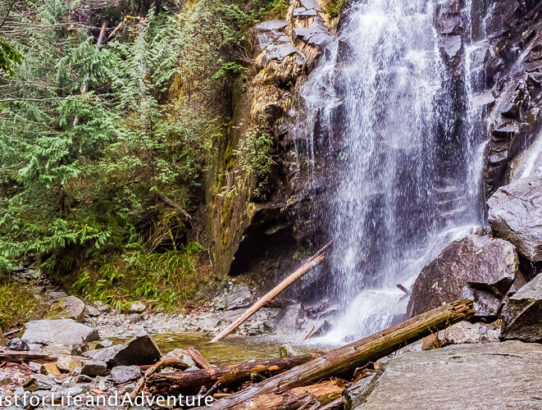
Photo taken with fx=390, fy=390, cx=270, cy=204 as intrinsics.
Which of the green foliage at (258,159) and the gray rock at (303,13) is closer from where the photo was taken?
the green foliage at (258,159)

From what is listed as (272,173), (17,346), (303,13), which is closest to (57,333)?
(17,346)

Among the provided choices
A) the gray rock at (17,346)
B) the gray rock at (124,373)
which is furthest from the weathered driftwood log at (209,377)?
the gray rock at (17,346)

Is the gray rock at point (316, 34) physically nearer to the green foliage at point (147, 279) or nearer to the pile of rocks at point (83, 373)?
the green foliage at point (147, 279)

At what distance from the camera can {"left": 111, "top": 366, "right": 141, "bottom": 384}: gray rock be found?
12.8ft

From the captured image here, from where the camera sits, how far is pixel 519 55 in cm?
830

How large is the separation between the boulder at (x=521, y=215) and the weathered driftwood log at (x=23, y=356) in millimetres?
5650

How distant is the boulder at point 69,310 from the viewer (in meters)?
8.29

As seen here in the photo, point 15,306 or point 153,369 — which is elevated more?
point 153,369

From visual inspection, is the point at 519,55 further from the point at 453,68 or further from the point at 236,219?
the point at 236,219

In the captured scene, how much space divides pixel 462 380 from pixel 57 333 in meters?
6.12

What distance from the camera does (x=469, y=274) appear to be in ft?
15.5

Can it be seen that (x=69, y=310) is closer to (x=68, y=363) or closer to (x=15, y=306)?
(x=15, y=306)

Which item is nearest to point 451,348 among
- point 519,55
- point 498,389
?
point 498,389

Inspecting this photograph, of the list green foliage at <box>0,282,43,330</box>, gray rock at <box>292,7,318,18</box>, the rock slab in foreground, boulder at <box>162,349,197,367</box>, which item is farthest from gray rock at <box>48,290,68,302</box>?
the rock slab in foreground
